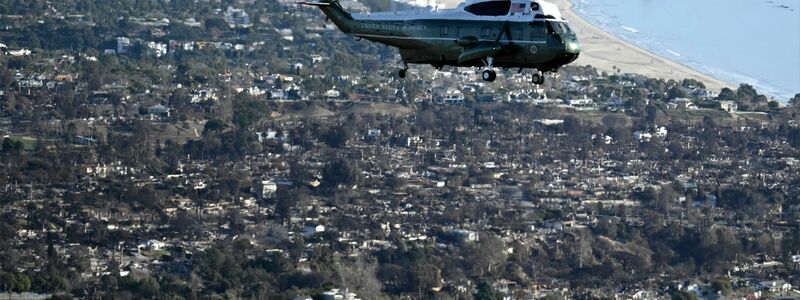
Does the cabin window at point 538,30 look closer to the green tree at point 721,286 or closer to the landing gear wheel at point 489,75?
the landing gear wheel at point 489,75

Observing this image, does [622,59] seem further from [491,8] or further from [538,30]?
[538,30]

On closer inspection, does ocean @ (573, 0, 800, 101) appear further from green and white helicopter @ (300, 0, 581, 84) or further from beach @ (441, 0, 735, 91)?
green and white helicopter @ (300, 0, 581, 84)

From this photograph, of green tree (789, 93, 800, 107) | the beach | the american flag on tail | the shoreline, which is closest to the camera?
the american flag on tail

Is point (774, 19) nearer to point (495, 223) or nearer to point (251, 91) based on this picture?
point (251, 91)

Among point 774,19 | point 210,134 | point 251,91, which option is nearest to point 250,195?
point 210,134

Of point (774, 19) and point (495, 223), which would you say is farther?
point (774, 19)

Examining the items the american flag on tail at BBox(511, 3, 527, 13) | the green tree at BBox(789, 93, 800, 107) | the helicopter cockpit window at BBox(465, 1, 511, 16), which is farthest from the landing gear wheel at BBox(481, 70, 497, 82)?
the green tree at BBox(789, 93, 800, 107)

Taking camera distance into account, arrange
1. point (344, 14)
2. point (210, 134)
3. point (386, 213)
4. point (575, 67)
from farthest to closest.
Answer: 1. point (575, 67)
2. point (210, 134)
3. point (386, 213)
4. point (344, 14)
